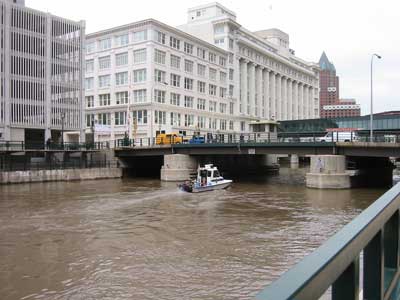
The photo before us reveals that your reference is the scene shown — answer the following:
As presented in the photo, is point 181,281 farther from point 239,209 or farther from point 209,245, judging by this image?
point 239,209

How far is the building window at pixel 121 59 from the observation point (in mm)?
94069

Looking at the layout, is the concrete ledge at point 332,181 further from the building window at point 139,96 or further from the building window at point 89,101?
the building window at point 89,101

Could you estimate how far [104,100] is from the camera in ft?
324

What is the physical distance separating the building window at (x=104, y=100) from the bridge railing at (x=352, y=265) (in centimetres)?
9601

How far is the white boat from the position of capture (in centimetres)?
4328

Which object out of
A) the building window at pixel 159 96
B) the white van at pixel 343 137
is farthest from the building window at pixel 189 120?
the white van at pixel 343 137

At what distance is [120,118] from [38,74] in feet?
73.6

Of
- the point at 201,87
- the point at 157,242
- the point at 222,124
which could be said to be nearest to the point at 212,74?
the point at 201,87

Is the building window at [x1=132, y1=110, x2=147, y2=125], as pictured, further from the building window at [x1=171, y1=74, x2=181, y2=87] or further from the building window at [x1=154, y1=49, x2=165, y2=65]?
the building window at [x1=154, y1=49, x2=165, y2=65]

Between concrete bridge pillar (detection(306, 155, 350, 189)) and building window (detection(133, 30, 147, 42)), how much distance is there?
178 feet

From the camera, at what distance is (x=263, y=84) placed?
13538cm

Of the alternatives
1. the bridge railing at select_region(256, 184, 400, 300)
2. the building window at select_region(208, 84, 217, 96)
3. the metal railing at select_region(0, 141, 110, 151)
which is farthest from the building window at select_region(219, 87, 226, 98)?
the bridge railing at select_region(256, 184, 400, 300)

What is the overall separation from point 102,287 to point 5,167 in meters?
45.3

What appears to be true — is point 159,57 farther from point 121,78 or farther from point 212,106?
point 212,106
